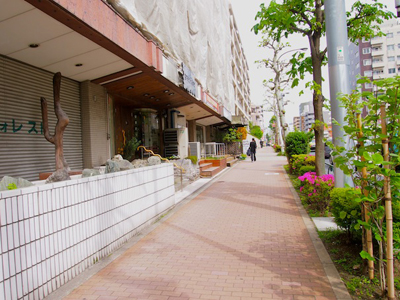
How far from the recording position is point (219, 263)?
14.9 ft

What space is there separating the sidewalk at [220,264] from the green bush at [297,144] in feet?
29.4

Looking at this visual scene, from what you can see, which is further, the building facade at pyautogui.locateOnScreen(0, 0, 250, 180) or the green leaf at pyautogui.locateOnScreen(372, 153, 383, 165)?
the building facade at pyautogui.locateOnScreen(0, 0, 250, 180)

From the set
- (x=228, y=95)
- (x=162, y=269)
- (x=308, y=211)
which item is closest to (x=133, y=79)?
(x=308, y=211)

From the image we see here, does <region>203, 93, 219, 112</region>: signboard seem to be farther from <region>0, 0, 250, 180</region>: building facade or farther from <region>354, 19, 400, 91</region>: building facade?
<region>354, 19, 400, 91</region>: building facade

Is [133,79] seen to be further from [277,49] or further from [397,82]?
[277,49]

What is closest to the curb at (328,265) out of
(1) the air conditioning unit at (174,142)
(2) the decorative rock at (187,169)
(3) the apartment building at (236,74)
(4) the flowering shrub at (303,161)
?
(4) the flowering shrub at (303,161)

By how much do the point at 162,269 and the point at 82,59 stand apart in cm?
562

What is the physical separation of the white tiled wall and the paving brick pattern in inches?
12.5

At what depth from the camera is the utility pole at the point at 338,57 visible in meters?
6.44

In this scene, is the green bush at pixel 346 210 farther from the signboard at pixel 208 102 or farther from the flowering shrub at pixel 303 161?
the signboard at pixel 208 102

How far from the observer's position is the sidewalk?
366 centimetres

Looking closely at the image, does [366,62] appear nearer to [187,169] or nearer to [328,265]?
[187,169]

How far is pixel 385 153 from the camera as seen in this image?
10.6 feet

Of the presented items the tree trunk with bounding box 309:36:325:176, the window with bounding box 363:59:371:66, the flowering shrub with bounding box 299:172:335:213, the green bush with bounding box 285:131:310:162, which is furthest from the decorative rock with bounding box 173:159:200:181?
the window with bounding box 363:59:371:66
